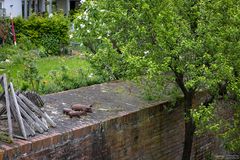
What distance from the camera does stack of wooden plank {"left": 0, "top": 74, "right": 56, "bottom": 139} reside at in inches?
252

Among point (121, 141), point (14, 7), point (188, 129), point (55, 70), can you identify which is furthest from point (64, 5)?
point (121, 141)

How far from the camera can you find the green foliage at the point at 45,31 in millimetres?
22406

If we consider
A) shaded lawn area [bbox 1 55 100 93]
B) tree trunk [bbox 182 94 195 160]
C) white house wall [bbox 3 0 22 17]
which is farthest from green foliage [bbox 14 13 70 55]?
tree trunk [bbox 182 94 195 160]

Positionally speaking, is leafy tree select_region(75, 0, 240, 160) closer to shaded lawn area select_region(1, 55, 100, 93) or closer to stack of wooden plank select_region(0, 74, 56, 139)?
stack of wooden plank select_region(0, 74, 56, 139)

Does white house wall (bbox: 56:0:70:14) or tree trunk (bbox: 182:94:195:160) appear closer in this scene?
tree trunk (bbox: 182:94:195:160)

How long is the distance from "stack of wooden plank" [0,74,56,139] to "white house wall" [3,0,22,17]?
22774 mm

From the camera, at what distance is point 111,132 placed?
24.7ft

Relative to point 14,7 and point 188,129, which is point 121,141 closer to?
point 188,129

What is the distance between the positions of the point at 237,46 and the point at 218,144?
378 cm

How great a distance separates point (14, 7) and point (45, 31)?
7.78 meters

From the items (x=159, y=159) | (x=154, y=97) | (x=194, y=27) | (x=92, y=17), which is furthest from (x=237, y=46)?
(x=92, y=17)

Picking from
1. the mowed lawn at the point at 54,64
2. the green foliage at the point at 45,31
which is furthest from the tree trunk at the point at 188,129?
the green foliage at the point at 45,31

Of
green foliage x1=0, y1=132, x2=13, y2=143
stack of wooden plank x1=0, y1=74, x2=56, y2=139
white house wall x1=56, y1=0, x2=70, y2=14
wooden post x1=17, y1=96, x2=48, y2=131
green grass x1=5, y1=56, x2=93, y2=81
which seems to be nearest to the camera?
green foliage x1=0, y1=132, x2=13, y2=143

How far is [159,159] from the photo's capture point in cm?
887
